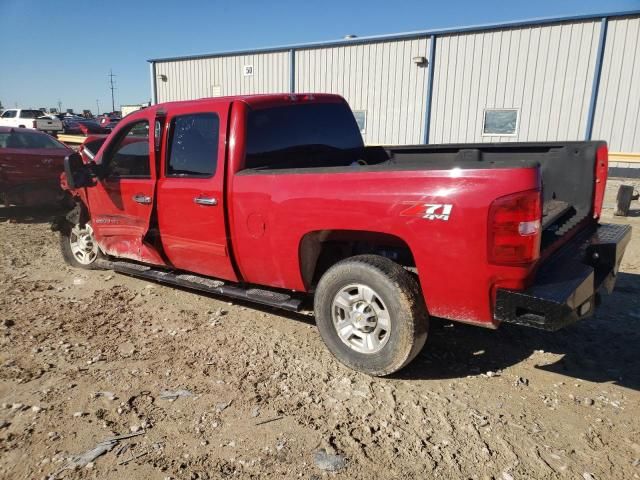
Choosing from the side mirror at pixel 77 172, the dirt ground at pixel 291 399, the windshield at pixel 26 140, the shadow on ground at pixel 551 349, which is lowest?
the dirt ground at pixel 291 399

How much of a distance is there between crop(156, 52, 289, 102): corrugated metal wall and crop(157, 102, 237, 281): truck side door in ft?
46.2

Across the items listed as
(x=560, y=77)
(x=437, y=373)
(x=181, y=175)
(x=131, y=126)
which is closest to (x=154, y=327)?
(x=181, y=175)

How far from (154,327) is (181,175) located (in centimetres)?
136

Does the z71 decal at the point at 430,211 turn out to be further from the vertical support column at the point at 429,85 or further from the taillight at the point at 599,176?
the vertical support column at the point at 429,85

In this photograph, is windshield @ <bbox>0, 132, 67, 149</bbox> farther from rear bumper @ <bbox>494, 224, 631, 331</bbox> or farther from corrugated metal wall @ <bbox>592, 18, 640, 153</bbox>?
corrugated metal wall @ <bbox>592, 18, 640, 153</bbox>

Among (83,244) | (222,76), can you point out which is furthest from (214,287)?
(222,76)

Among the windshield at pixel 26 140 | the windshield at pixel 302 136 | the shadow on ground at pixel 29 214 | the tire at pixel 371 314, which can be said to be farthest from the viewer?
the shadow on ground at pixel 29 214

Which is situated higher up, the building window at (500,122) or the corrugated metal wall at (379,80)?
the corrugated metal wall at (379,80)

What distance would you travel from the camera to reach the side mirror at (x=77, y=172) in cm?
461

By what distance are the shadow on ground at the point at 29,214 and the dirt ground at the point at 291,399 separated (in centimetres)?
483

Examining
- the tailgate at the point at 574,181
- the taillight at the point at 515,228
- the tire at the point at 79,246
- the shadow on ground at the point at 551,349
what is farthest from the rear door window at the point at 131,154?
the tailgate at the point at 574,181

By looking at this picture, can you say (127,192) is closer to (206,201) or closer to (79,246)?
(206,201)

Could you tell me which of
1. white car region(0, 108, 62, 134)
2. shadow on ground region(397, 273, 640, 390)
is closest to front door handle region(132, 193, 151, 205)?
shadow on ground region(397, 273, 640, 390)

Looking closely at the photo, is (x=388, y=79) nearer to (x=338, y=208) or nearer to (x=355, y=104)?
(x=355, y=104)
